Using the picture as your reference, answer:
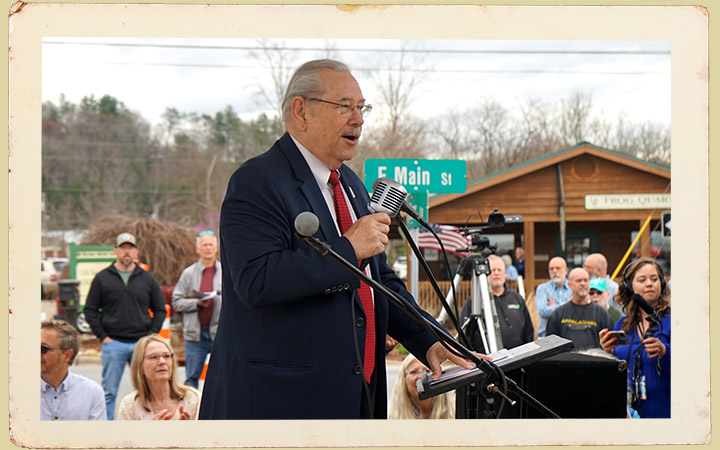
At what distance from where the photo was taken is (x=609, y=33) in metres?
2.96

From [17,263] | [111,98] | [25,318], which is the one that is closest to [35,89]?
[17,263]

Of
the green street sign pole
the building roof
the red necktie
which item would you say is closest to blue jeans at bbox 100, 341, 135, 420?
the green street sign pole

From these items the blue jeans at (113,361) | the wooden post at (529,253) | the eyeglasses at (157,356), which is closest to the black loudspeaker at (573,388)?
the eyeglasses at (157,356)

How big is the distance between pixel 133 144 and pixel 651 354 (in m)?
20.9

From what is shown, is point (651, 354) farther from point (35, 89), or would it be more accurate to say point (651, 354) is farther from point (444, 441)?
point (35, 89)

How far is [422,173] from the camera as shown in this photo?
18.7 feet

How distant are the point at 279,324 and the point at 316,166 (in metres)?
0.54

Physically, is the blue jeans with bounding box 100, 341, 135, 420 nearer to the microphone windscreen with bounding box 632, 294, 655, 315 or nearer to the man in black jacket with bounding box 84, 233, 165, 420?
the man in black jacket with bounding box 84, 233, 165, 420

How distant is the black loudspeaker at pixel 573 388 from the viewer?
2.82 meters

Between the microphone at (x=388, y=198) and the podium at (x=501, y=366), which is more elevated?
the microphone at (x=388, y=198)

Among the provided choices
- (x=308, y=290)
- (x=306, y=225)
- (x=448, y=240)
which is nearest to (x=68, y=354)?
(x=308, y=290)

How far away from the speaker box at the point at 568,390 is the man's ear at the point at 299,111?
1.12 meters

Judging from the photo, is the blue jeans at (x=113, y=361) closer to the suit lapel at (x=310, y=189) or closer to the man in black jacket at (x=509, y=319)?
the man in black jacket at (x=509, y=319)

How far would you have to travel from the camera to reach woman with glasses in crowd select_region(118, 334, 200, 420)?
13.0 ft
